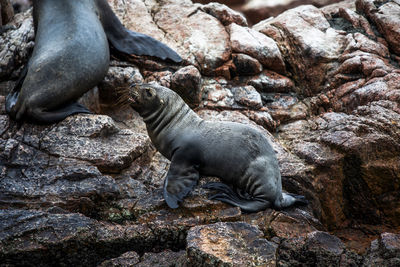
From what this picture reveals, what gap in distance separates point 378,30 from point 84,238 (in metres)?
5.82

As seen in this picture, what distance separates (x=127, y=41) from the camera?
5641 millimetres

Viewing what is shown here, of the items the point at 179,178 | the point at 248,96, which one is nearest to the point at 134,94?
the point at 179,178

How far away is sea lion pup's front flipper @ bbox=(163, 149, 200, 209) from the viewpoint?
329cm

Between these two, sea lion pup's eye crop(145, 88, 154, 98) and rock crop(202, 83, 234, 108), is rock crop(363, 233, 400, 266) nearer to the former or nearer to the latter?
sea lion pup's eye crop(145, 88, 154, 98)

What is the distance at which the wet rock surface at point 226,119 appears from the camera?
101 inches

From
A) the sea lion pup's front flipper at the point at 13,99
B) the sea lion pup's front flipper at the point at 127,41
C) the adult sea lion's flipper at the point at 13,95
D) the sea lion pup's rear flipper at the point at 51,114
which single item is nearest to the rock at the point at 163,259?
the sea lion pup's rear flipper at the point at 51,114

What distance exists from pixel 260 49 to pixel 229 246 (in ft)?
13.5

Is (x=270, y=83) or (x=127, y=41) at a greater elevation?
(x=127, y=41)

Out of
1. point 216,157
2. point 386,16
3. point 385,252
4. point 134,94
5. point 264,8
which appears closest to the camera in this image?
point 385,252

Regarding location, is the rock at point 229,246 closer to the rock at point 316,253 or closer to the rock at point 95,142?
the rock at point 316,253

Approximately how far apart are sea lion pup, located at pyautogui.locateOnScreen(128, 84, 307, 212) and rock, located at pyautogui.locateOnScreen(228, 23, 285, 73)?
2.53 meters

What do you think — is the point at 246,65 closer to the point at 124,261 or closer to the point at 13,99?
the point at 13,99

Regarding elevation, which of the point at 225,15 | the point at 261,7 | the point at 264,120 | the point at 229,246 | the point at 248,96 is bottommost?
the point at 261,7

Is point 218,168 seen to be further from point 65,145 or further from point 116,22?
point 116,22
